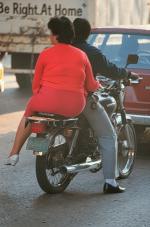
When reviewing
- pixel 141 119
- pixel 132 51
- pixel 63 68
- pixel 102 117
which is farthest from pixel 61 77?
pixel 132 51

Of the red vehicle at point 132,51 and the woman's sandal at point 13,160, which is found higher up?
the red vehicle at point 132,51

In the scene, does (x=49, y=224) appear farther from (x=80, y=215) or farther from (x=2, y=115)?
(x=2, y=115)

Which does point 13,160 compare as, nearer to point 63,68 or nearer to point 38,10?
point 63,68

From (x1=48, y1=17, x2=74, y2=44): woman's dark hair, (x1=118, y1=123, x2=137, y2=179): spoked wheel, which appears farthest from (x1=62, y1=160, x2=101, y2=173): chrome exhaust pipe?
(x1=48, y1=17, x2=74, y2=44): woman's dark hair

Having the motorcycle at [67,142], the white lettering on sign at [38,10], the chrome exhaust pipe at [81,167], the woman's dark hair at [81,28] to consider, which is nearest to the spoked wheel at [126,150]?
the motorcycle at [67,142]

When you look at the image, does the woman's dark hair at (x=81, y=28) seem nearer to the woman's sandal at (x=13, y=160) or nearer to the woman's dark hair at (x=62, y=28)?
the woman's dark hair at (x=62, y=28)

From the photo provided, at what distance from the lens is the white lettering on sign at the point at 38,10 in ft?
53.4

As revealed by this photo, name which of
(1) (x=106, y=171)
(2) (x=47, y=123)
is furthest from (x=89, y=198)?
(2) (x=47, y=123)

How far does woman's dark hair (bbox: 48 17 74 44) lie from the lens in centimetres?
684

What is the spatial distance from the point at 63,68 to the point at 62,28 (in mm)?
376

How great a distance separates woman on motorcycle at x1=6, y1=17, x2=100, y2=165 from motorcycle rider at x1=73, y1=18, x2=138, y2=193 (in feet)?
0.80

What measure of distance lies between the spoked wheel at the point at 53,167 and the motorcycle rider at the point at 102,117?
354mm

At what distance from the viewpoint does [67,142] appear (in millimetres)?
7055

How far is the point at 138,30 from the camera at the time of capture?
33.2 ft
